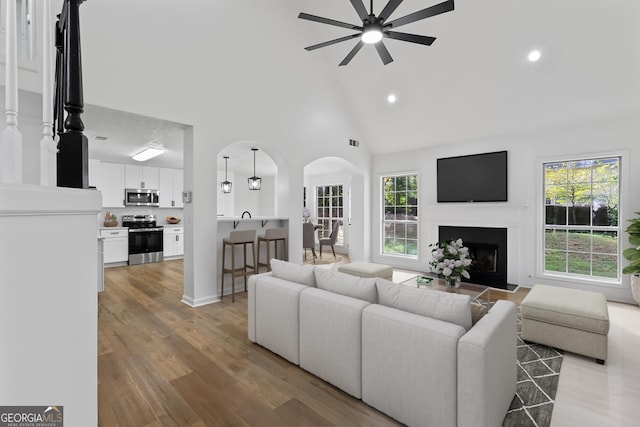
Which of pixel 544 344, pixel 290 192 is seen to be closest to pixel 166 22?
pixel 290 192

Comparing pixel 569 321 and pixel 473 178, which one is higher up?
pixel 473 178

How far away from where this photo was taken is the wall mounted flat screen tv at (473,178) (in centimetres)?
534

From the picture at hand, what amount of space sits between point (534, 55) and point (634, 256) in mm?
2981

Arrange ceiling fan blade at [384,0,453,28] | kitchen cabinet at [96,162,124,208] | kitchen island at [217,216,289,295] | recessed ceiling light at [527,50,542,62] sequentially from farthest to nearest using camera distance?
1. kitchen cabinet at [96,162,124,208]
2. kitchen island at [217,216,289,295]
3. recessed ceiling light at [527,50,542,62]
4. ceiling fan blade at [384,0,453,28]

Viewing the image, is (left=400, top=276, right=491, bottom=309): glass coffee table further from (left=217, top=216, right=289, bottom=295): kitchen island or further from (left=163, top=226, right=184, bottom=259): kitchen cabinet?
(left=163, top=226, right=184, bottom=259): kitchen cabinet

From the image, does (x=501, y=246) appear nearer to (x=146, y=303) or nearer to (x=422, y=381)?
(x=422, y=381)

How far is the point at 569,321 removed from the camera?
276 cm

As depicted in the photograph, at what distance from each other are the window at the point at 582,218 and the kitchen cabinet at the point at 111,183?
875cm

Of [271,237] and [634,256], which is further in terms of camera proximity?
[271,237]

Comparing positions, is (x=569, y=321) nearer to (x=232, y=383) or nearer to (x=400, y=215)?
(x=232, y=383)

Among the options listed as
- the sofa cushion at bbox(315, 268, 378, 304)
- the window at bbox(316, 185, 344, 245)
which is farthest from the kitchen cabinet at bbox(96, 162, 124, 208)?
the sofa cushion at bbox(315, 268, 378, 304)

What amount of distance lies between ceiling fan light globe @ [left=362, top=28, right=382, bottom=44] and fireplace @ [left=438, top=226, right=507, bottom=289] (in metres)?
3.79

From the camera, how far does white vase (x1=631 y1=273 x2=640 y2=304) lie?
13.1 feet

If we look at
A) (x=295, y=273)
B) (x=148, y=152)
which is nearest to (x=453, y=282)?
(x=295, y=273)
